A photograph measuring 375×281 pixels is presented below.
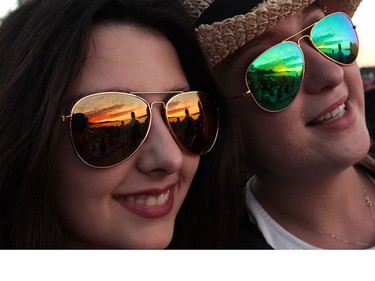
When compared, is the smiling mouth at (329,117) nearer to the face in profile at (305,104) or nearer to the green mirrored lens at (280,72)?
the face in profile at (305,104)

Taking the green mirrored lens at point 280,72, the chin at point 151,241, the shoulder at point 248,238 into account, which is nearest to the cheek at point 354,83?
the green mirrored lens at point 280,72

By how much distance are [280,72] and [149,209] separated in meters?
0.70

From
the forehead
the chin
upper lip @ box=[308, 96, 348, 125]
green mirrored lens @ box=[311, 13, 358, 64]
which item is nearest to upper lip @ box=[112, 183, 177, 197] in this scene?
the chin

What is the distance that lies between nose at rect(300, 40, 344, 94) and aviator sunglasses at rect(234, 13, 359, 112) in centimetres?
2

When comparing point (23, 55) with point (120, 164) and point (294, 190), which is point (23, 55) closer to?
point (120, 164)

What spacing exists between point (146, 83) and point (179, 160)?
257mm

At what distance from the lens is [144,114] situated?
120 cm

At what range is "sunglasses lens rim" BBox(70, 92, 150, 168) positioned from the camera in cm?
→ 113

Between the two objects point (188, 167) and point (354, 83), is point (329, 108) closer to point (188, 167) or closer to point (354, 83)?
point (354, 83)

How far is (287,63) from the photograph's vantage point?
146 cm

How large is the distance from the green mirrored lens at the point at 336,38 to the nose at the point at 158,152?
2.28ft

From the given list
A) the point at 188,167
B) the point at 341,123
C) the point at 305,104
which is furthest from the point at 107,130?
the point at 341,123

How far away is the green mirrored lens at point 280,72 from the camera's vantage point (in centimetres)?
146

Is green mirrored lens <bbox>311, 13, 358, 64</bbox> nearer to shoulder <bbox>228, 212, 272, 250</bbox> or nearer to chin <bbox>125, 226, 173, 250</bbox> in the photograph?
shoulder <bbox>228, 212, 272, 250</bbox>
